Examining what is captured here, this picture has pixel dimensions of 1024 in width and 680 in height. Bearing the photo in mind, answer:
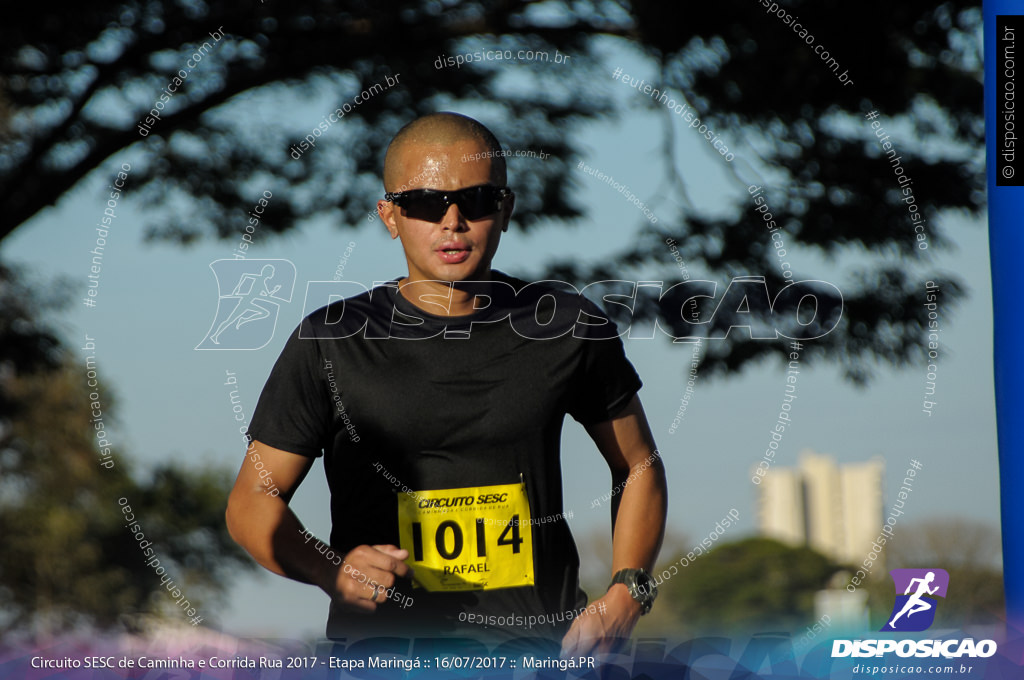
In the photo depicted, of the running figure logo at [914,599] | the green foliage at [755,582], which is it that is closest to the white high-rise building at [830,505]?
the green foliage at [755,582]

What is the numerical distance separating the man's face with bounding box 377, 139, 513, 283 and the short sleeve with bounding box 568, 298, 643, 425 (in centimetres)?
30

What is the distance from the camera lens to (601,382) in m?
2.49

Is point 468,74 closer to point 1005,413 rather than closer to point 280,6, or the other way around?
point 280,6

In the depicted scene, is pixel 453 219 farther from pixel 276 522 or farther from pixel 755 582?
pixel 755 582

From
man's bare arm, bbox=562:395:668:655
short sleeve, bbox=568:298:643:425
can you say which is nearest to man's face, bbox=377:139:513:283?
short sleeve, bbox=568:298:643:425

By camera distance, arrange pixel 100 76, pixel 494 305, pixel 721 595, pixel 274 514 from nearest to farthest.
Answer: pixel 274 514 < pixel 494 305 < pixel 100 76 < pixel 721 595

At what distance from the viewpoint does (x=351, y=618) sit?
7.70 feet

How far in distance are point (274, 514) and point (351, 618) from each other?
283 millimetres

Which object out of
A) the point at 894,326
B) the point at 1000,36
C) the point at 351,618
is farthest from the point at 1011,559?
the point at 894,326

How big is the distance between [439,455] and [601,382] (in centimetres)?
42

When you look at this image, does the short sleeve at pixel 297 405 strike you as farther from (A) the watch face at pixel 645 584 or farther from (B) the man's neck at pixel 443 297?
(A) the watch face at pixel 645 584

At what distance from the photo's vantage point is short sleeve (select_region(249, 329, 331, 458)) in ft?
7.61

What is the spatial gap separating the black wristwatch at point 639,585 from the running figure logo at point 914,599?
67 centimetres

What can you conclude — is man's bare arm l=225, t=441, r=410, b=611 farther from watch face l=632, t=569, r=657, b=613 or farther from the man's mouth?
watch face l=632, t=569, r=657, b=613
